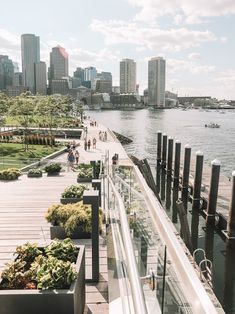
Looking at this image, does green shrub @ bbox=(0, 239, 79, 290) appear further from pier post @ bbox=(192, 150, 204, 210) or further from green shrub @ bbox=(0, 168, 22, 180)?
pier post @ bbox=(192, 150, 204, 210)

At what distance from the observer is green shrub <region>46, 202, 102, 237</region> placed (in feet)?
26.1

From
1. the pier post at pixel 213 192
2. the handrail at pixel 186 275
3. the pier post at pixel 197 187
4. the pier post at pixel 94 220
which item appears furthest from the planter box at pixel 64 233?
the pier post at pixel 197 187

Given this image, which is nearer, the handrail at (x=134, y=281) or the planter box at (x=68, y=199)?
the handrail at (x=134, y=281)

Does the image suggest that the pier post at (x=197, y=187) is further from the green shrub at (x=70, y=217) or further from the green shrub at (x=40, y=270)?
the green shrub at (x=40, y=270)

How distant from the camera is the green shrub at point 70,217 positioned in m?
7.95

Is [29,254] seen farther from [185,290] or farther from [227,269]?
[227,269]

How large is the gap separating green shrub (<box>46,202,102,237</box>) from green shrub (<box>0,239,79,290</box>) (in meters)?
2.76

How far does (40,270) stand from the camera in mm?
4480

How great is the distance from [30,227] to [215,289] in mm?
7731

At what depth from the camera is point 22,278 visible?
446 centimetres

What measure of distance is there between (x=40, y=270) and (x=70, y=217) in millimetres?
3498

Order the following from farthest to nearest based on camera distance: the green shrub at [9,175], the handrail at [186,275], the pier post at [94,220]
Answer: the green shrub at [9,175] → the pier post at [94,220] → the handrail at [186,275]

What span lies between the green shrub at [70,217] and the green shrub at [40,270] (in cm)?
276

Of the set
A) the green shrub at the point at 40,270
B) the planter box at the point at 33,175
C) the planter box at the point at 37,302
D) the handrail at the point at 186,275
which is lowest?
the planter box at the point at 33,175
